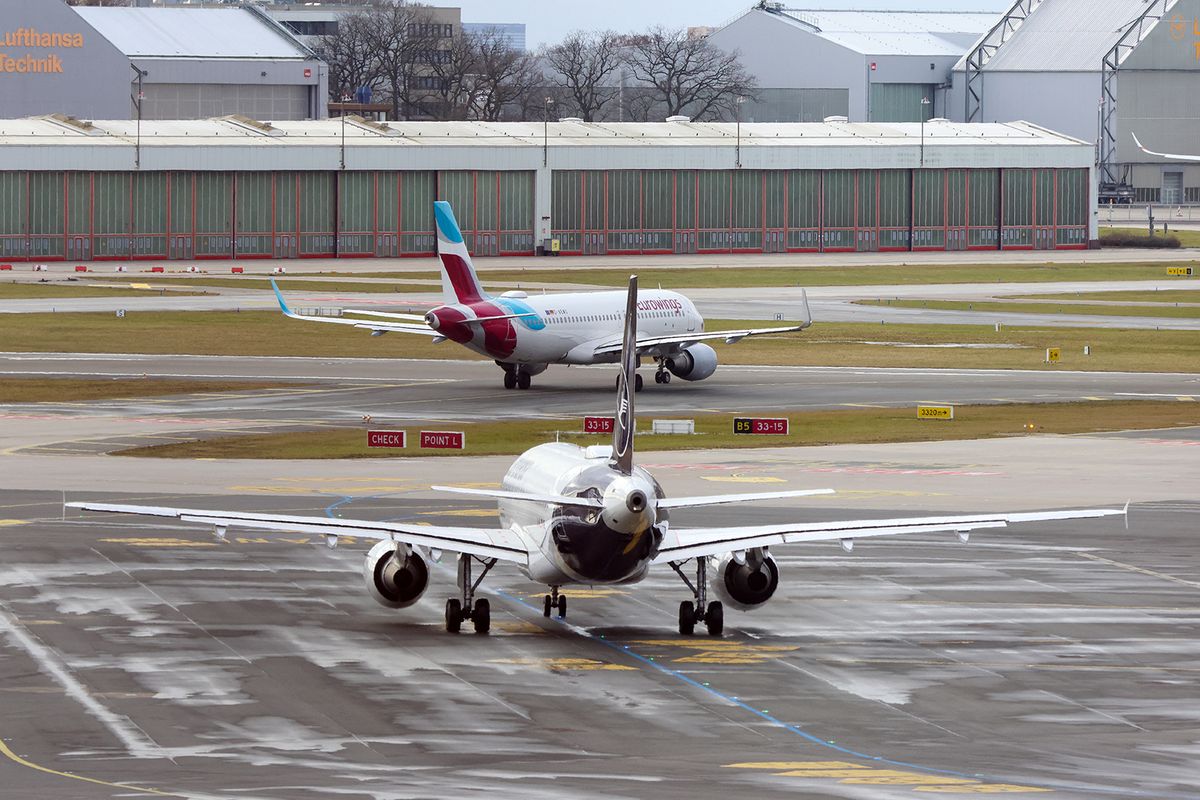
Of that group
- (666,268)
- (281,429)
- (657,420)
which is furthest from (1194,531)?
(666,268)

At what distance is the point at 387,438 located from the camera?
6625 cm

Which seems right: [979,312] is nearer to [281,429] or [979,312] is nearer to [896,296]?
[896,296]

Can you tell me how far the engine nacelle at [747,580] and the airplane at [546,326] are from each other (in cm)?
4587

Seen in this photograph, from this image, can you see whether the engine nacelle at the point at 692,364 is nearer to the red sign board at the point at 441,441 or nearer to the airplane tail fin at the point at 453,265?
the airplane tail fin at the point at 453,265

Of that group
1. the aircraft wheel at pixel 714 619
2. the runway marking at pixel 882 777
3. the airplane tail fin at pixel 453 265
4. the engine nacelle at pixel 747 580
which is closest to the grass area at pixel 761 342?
the airplane tail fin at pixel 453 265

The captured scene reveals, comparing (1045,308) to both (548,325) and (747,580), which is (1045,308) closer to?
(548,325)

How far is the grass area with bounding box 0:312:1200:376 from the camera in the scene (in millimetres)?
100250

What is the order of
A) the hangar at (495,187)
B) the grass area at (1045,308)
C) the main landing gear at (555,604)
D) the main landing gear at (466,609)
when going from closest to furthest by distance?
the main landing gear at (466,609) < the main landing gear at (555,604) < the grass area at (1045,308) < the hangar at (495,187)

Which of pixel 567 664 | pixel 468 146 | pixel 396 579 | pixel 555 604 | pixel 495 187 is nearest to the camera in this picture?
pixel 567 664

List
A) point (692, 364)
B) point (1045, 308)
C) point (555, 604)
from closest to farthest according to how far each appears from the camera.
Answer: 1. point (555, 604)
2. point (692, 364)
3. point (1045, 308)

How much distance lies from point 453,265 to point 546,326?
4.82 metres

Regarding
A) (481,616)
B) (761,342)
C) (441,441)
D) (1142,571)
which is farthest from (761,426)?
(761,342)

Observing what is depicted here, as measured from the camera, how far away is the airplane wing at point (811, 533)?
37188 millimetres

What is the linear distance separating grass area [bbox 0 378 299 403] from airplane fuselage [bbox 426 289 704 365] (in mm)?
8859
